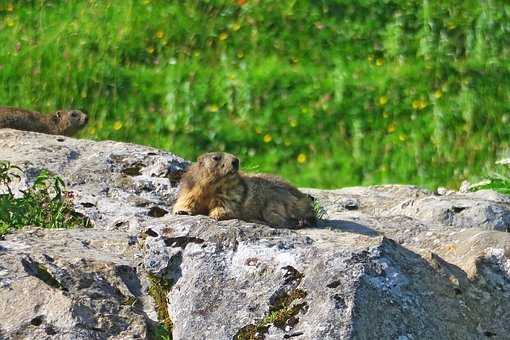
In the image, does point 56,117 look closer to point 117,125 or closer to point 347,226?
point 117,125

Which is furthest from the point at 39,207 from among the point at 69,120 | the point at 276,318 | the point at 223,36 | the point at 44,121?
the point at 223,36

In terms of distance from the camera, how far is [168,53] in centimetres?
1638

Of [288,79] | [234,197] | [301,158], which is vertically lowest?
[301,158]

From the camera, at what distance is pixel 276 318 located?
6.55 m

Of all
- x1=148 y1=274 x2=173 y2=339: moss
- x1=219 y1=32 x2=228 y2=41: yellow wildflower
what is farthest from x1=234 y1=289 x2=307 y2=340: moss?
x1=219 y1=32 x2=228 y2=41: yellow wildflower

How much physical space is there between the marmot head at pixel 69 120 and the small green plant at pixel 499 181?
15.7 feet

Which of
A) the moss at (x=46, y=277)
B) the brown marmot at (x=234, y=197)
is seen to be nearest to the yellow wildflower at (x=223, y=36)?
the brown marmot at (x=234, y=197)

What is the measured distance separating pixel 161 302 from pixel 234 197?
5.07ft

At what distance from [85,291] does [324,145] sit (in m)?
8.15

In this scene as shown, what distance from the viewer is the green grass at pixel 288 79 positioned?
14.6 meters

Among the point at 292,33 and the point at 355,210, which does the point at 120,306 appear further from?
the point at 292,33

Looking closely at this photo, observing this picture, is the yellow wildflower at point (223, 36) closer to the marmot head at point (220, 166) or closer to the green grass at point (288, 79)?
the green grass at point (288, 79)

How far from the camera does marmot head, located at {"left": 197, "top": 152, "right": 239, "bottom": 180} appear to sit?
8.44m

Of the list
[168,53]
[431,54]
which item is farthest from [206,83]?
[431,54]
